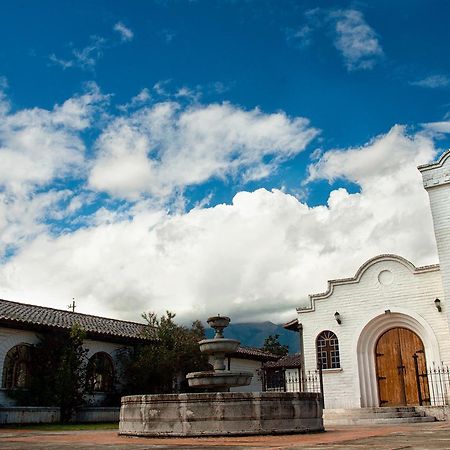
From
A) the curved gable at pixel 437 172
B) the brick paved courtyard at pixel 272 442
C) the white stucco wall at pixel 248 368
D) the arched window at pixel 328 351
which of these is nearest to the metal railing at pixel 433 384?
the arched window at pixel 328 351

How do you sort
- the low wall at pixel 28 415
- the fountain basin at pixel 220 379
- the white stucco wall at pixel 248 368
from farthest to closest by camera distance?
the white stucco wall at pixel 248 368, the low wall at pixel 28 415, the fountain basin at pixel 220 379

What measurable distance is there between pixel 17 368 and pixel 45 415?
2290mm

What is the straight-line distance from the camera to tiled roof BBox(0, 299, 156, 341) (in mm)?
20578

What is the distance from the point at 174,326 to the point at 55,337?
5.73m

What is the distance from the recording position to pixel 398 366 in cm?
2028

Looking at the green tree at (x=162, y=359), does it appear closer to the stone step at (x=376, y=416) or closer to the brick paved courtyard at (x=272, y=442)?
the stone step at (x=376, y=416)

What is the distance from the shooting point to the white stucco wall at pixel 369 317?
19.7 metres

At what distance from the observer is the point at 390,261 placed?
68.2 feet

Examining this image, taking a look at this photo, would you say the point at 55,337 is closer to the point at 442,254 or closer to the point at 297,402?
the point at 297,402

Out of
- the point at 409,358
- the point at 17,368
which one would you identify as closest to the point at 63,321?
the point at 17,368

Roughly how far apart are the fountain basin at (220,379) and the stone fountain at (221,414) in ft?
3.83

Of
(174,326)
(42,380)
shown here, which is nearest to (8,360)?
(42,380)

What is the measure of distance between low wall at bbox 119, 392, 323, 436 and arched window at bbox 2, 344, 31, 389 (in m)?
11.6

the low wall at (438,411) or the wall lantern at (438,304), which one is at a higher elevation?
the wall lantern at (438,304)
